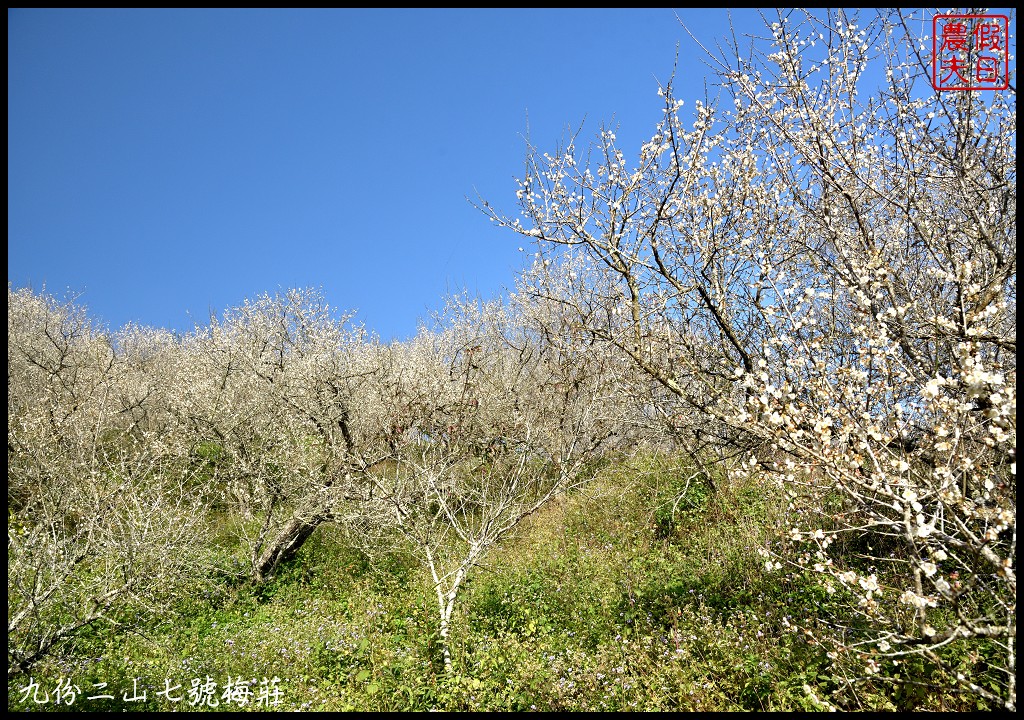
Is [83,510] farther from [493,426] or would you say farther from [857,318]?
[857,318]

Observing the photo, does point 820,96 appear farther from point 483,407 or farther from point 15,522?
point 15,522

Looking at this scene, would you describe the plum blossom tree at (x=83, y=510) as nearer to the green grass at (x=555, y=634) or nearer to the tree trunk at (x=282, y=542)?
the green grass at (x=555, y=634)

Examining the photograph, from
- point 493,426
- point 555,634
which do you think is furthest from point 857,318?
point 493,426

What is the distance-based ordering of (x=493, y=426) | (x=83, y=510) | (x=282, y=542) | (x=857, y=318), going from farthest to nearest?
(x=493, y=426), (x=282, y=542), (x=83, y=510), (x=857, y=318)

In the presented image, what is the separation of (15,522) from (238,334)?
32.6ft

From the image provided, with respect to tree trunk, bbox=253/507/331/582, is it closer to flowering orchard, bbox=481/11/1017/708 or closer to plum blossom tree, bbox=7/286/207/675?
plum blossom tree, bbox=7/286/207/675

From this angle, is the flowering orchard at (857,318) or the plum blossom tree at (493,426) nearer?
the flowering orchard at (857,318)

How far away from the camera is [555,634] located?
675 cm

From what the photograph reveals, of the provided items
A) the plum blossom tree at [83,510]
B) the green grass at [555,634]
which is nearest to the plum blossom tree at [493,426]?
the green grass at [555,634]

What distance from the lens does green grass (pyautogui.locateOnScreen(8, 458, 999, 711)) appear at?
16.2 feet

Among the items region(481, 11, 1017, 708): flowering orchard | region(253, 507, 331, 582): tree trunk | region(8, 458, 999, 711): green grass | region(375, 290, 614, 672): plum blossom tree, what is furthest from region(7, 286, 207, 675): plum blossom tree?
region(481, 11, 1017, 708): flowering orchard

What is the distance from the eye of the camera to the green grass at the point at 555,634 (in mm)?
4945

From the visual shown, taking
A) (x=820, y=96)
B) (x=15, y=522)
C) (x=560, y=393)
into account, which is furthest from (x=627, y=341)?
(x=15, y=522)

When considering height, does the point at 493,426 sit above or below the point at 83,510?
above
